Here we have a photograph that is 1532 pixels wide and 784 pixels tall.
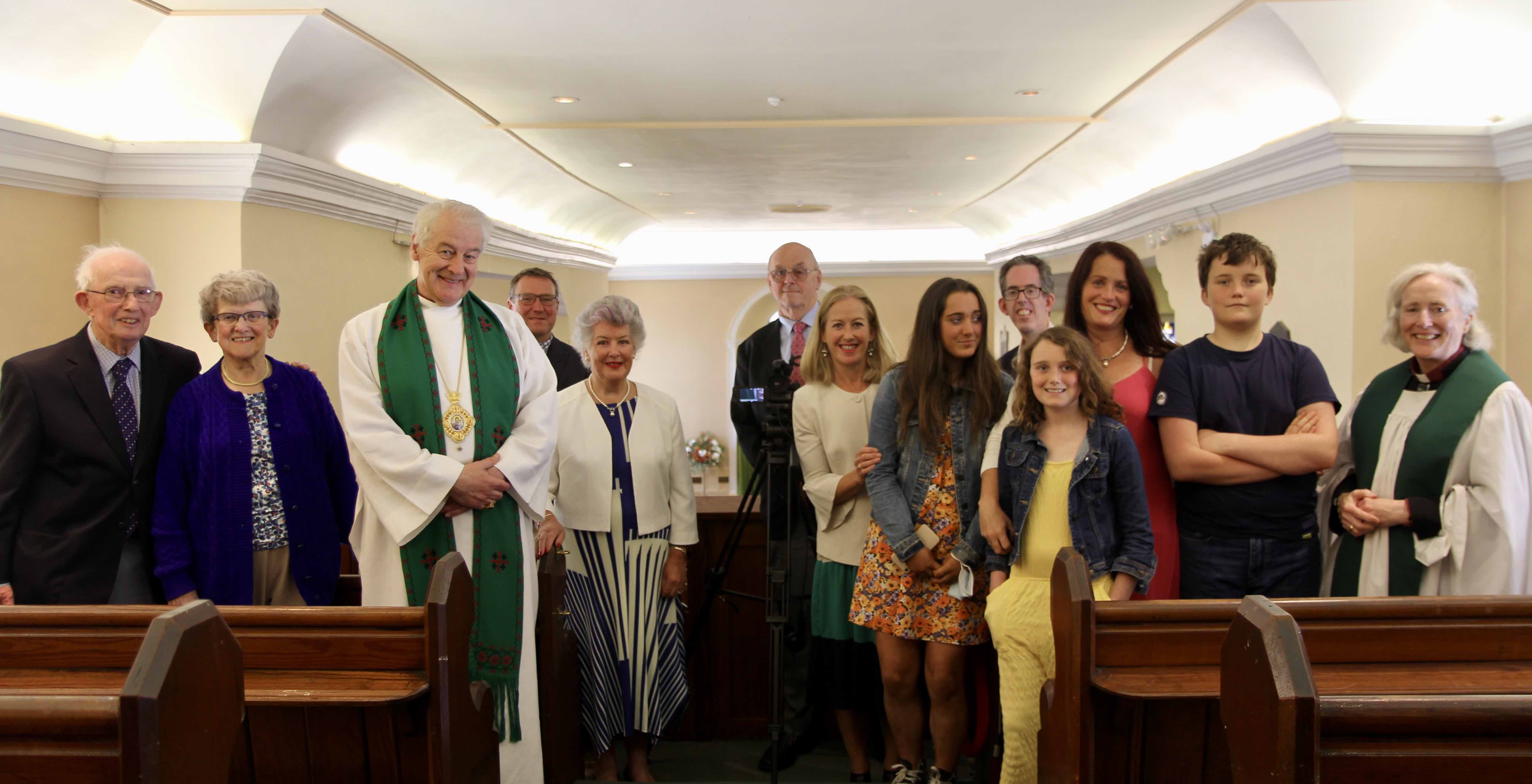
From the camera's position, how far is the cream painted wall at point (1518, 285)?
426cm

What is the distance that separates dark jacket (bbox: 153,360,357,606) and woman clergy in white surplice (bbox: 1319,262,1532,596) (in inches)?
98.6

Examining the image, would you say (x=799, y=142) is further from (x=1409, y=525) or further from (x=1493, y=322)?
(x=1409, y=525)

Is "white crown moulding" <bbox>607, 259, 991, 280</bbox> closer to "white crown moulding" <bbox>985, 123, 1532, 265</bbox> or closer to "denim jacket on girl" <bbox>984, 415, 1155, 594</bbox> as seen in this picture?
"white crown moulding" <bbox>985, 123, 1532, 265</bbox>

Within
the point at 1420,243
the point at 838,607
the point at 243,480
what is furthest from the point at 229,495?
the point at 1420,243

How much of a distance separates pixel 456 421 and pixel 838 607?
3.90 ft

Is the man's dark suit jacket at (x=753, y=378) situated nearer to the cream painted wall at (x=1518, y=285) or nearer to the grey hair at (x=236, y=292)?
the grey hair at (x=236, y=292)

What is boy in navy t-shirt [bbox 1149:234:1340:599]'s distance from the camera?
88.3 inches

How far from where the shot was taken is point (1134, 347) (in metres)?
2.53

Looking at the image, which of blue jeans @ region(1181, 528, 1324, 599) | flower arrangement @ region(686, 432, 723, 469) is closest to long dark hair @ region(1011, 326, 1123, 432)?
blue jeans @ region(1181, 528, 1324, 599)

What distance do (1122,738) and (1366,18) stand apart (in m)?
3.77

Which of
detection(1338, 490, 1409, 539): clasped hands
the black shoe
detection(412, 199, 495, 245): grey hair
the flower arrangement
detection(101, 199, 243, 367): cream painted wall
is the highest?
detection(101, 199, 243, 367): cream painted wall

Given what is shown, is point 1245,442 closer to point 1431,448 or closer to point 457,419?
point 1431,448

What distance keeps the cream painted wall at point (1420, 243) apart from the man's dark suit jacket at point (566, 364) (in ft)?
11.7

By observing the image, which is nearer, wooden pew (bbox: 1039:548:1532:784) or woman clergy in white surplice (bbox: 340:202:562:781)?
wooden pew (bbox: 1039:548:1532:784)
